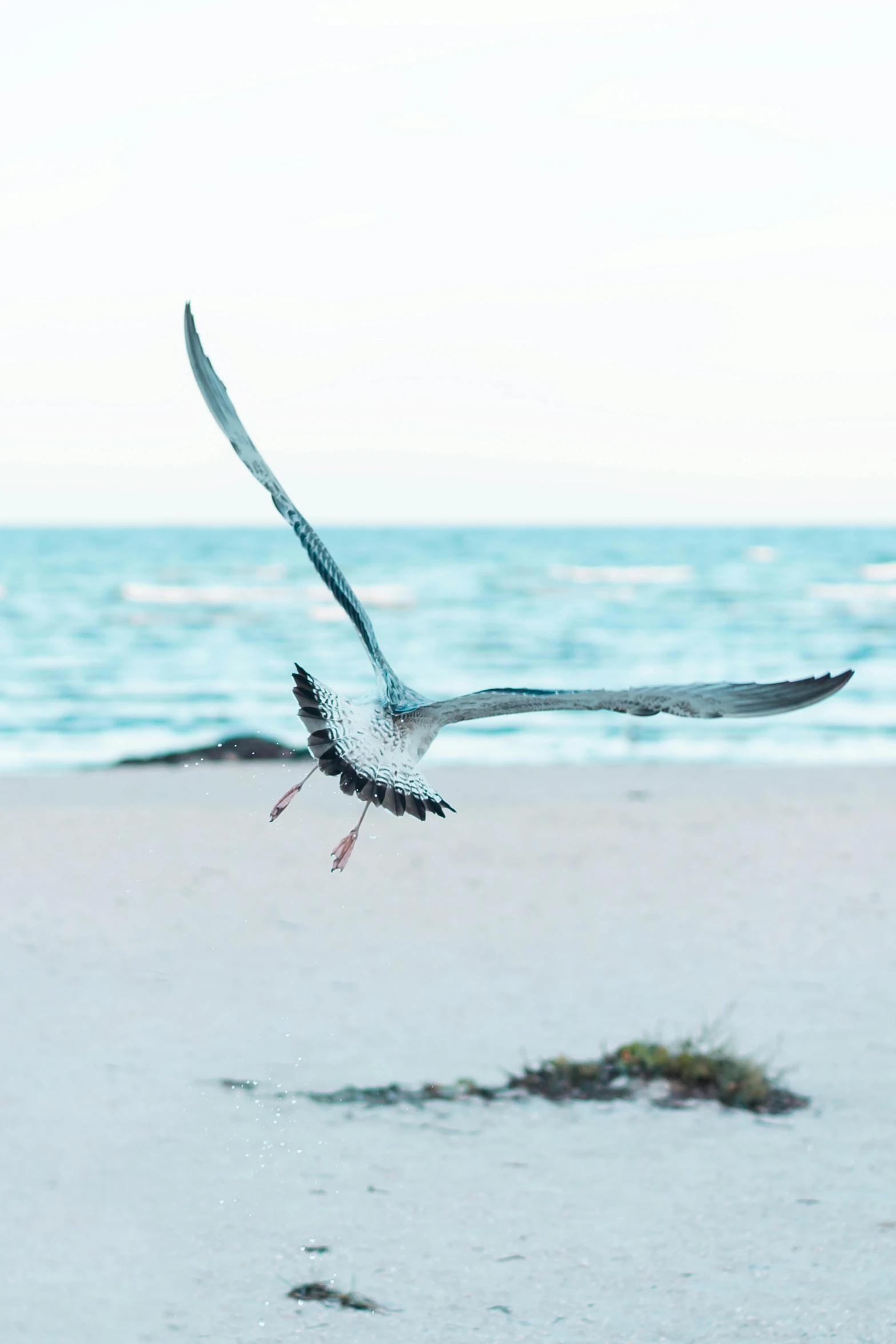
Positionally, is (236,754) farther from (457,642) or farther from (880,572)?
(880,572)

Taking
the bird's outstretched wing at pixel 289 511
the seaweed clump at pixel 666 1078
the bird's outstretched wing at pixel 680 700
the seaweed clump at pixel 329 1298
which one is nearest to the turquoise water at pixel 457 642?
the seaweed clump at pixel 666 1078

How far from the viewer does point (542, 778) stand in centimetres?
1505

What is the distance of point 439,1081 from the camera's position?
6496mm

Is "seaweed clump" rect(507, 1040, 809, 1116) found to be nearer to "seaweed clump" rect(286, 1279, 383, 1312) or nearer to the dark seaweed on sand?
the dark seaweed on sand

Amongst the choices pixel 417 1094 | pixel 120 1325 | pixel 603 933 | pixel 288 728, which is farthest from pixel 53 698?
pixel 120 1325

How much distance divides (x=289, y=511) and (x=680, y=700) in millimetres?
1370

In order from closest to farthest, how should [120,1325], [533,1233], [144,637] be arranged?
[120,1325] → [533,1233] → [144,637]

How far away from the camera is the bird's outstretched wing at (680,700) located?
257 cm

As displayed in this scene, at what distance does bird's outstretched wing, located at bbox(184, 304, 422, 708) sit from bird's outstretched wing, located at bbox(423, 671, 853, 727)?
62cm

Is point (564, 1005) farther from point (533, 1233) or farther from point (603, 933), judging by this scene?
point (533, 1233)

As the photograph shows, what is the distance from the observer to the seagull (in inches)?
104

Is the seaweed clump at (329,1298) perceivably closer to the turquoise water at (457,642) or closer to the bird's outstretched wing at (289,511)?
the bird's outstretched wing at (289,511)

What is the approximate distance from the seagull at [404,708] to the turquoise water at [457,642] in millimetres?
13506

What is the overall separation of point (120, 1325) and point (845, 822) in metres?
8.77
